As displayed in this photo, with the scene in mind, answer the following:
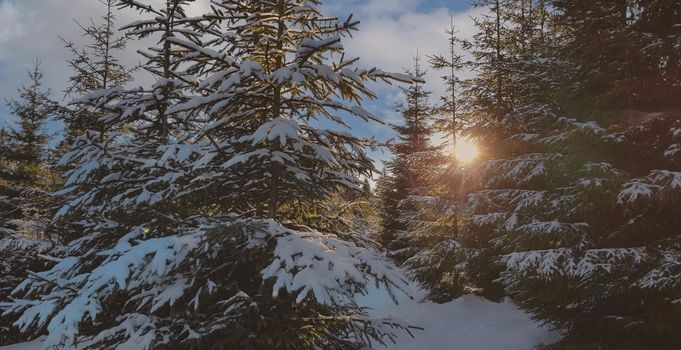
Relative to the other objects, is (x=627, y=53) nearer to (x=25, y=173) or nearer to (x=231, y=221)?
(x=231, y=221)

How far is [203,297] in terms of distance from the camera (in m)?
5.07

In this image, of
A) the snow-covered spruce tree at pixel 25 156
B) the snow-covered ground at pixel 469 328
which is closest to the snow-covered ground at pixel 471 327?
the snow-covered ground at pixel 469 328

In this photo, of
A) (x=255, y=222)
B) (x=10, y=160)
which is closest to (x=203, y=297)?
(x=255, y=222)

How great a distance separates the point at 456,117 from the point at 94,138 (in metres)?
13.5

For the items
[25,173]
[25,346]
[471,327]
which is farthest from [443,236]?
[25,173]

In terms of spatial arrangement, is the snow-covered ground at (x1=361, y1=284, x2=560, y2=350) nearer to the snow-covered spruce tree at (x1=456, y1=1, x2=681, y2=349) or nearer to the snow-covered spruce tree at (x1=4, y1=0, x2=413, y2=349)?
the snow-covered spruce tree at (x1=456, y1=1, x2=681, y2=349)

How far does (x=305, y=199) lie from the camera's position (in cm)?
651

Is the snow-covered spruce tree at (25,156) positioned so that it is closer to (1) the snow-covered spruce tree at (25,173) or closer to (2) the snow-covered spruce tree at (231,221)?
(1) the snow-covered spruce tree at (25,173)

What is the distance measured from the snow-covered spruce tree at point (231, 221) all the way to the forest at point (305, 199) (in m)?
0.04

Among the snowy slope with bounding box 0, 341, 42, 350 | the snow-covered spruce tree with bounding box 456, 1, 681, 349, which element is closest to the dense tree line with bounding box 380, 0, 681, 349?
the snow-covered spruce tree with bounding box 456, 1, 681, 349

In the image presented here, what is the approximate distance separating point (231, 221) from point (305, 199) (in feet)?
4.21

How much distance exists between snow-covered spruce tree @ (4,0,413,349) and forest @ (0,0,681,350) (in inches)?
1.5

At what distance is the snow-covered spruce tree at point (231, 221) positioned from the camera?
4547 millimetres

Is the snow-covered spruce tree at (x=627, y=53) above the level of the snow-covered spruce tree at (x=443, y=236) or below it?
above
